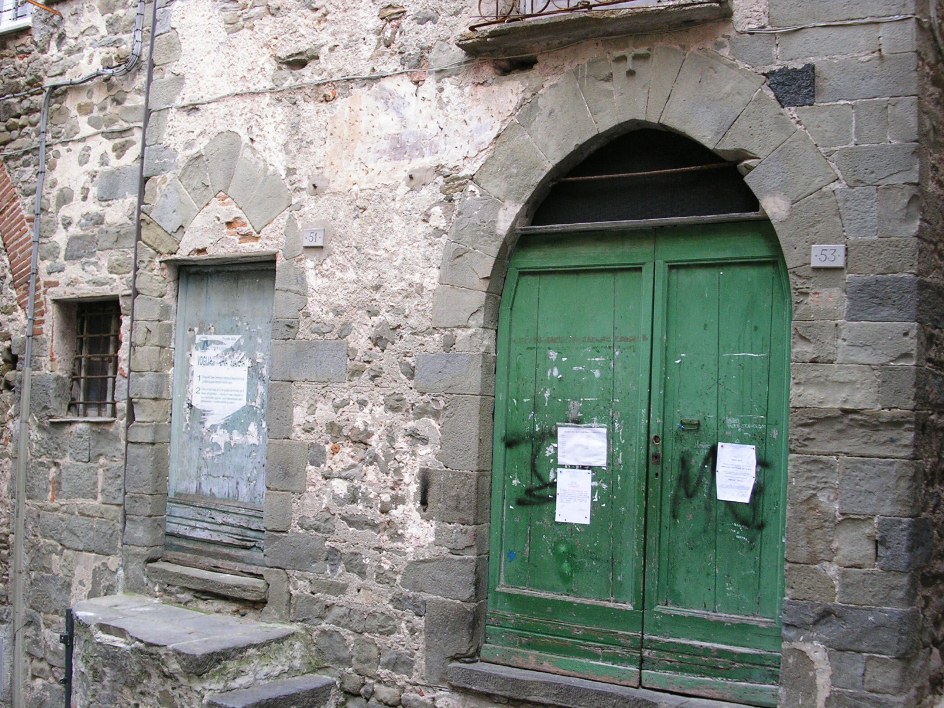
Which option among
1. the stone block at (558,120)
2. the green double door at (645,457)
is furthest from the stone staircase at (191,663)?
the stone block at (558,120)

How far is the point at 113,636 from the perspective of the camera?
546cm

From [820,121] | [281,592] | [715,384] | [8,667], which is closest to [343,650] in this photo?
[281,592]

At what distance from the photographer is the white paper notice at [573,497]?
495cm

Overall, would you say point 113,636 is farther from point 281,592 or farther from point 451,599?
point 451,599

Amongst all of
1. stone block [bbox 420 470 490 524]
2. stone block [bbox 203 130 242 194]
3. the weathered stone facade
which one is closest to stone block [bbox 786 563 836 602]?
the weathered stone facade

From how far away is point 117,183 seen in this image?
6484 millimetres

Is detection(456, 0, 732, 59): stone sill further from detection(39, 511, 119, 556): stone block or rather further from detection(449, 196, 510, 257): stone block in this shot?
detection(39, 511, 119, 556): stone block

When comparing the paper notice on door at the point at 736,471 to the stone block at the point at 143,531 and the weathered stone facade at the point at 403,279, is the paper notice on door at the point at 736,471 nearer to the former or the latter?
the weathered stone facade at the point at 403,279

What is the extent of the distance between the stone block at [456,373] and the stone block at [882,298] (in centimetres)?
177

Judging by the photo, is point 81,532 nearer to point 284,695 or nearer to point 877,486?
point 284,695

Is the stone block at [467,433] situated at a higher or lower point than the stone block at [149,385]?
lower

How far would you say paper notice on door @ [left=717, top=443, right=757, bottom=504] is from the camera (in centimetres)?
456

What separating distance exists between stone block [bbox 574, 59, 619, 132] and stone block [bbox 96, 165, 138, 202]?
10.0 ft

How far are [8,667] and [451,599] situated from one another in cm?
361
